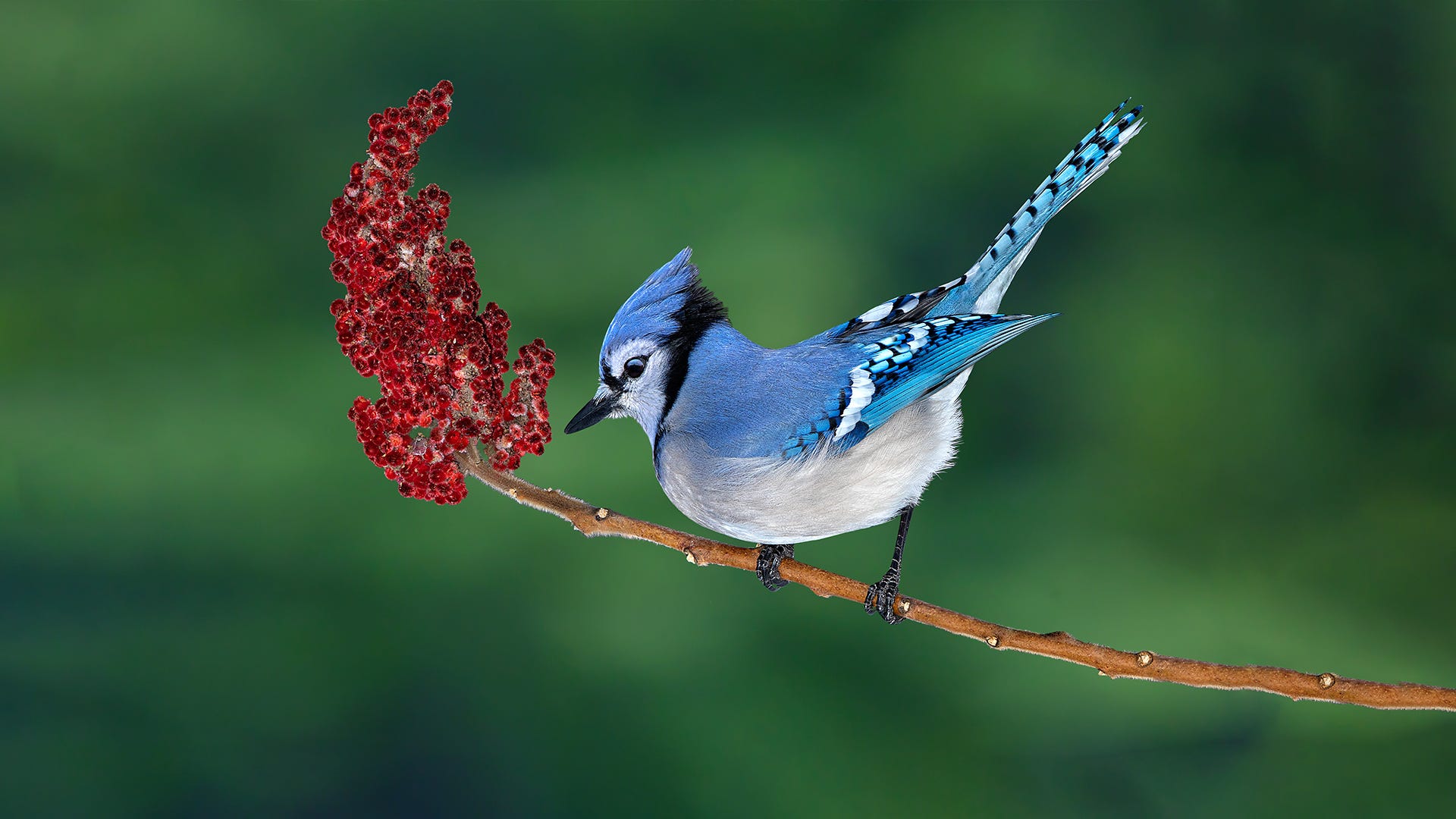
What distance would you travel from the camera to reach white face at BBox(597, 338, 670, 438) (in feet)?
4.62

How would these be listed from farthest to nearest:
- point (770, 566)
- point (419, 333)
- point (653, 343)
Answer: point (770, 566)
point (653, 343)
point (419, 333)

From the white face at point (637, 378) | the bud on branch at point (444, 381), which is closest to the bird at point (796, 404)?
the white face at point (637, 378)

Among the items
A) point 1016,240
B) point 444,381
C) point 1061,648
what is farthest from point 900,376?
point 444,381

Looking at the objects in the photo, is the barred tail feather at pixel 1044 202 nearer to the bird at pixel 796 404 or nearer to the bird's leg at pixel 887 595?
the bird at pixel 796 404

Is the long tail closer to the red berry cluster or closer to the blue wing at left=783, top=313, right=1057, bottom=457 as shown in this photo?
the blue wing at left=783, top=313, right=1057, bottom=457

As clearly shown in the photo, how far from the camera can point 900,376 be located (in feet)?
4.77

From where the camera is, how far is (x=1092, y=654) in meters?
1.33

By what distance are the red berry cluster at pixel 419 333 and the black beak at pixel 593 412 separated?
37 mm

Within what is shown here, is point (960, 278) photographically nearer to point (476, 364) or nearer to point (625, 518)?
point (625, 518)

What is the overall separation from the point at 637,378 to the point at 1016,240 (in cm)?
59

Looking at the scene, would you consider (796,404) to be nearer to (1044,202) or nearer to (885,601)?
(885,601)

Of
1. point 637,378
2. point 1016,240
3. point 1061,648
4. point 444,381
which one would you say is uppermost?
point 1016,240

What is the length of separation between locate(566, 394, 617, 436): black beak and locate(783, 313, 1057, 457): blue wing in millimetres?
242

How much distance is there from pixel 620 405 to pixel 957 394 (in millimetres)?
495
